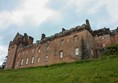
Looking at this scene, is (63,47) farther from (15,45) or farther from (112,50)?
(15,45)

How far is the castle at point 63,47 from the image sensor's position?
144 ft

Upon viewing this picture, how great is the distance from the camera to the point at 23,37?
221ft

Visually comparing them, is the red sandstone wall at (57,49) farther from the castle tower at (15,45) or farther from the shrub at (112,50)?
the shrub at (112,50)

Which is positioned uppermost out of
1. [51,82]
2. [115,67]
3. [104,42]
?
[104,42]

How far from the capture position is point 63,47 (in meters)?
47.4

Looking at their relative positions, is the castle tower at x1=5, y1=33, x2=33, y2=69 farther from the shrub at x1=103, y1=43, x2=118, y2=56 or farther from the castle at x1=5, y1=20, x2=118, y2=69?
the shrub at x1=103, y1=43, x2=118, y2=56

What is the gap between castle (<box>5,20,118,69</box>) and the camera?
4381cm

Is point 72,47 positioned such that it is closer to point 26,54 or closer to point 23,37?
point 26,54

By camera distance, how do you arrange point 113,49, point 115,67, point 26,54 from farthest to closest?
point 26,54
point 113,49
point 115,67

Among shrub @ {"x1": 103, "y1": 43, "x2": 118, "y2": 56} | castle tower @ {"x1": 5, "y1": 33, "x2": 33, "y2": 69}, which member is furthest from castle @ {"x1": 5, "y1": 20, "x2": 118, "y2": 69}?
shrub @ {"x1": 103, "y1": 43, "x2": 118, "y2": 56}

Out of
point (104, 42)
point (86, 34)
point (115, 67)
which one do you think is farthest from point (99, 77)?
point (104, 42)

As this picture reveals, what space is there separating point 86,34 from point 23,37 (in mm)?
30082

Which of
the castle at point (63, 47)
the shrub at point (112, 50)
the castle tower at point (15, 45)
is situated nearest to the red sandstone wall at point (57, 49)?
the castle at point (63, 47)

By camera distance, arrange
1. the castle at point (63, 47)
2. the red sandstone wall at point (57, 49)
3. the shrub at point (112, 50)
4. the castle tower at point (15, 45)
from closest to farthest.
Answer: the shrub at point (112, 50) → the castle at point (63, 47) → the red sandstone wall at point (57, 49) → the castle tower at point (15, 45)
